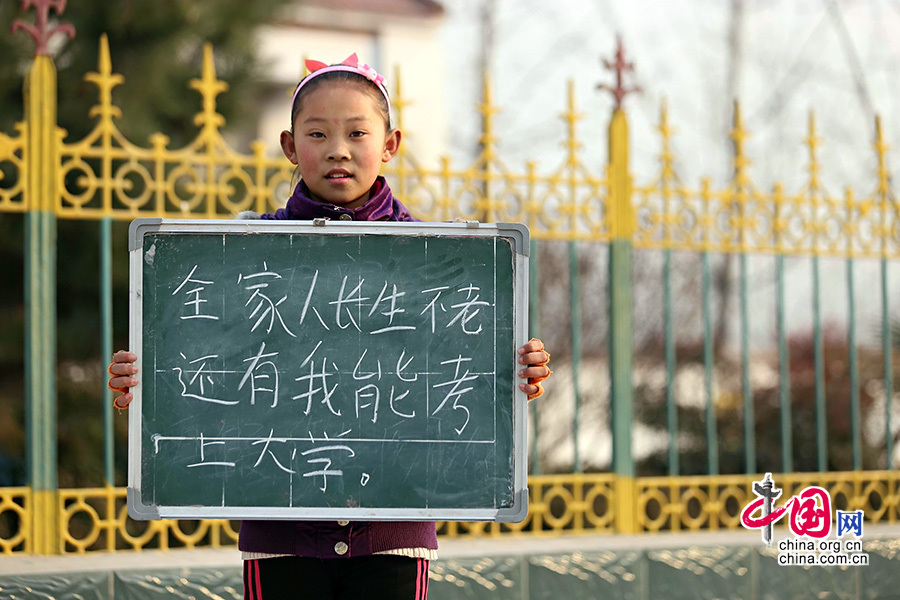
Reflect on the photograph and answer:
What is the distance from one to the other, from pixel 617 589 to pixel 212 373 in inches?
109

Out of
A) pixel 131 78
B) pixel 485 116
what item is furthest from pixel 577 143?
pixel 131 78

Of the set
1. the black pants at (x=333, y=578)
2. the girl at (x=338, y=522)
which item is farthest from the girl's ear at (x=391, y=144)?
the black pants at (x=333, y=578)

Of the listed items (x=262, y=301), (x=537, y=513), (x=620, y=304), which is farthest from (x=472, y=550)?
(x=262, y=301)

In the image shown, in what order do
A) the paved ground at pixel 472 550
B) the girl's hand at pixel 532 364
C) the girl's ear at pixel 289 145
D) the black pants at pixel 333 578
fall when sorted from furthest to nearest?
the paved ground at pixel 472 550
the girl's ear at pixel 289 145
the girl's hand at pixel 532 364
the black pants at pixel 333 578

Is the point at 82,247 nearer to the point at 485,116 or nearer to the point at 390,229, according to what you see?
the point at 485,116

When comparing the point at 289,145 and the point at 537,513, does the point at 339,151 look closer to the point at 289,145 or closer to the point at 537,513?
the point at 289,145

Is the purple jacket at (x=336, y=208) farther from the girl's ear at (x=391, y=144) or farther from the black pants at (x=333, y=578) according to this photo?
the black pants at (x=333, y=578)

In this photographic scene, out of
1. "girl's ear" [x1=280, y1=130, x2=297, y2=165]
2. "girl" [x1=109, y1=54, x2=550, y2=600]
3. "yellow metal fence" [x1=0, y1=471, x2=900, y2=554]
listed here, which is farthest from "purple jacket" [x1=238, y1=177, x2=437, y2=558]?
"yellow metal fence" [x1=0, y1=471, x2=900, y2=554]

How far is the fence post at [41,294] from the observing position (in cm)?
419

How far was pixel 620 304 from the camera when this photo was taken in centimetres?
506

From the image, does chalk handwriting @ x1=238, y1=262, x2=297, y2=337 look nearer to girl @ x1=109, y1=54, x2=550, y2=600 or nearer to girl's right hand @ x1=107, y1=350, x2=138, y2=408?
girl @ x1=109, y1=54, x2=550, y2=600

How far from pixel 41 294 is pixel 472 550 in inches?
85.8

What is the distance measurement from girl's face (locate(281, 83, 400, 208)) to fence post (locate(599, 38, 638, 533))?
2.88 meters

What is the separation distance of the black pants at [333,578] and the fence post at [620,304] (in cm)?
285
